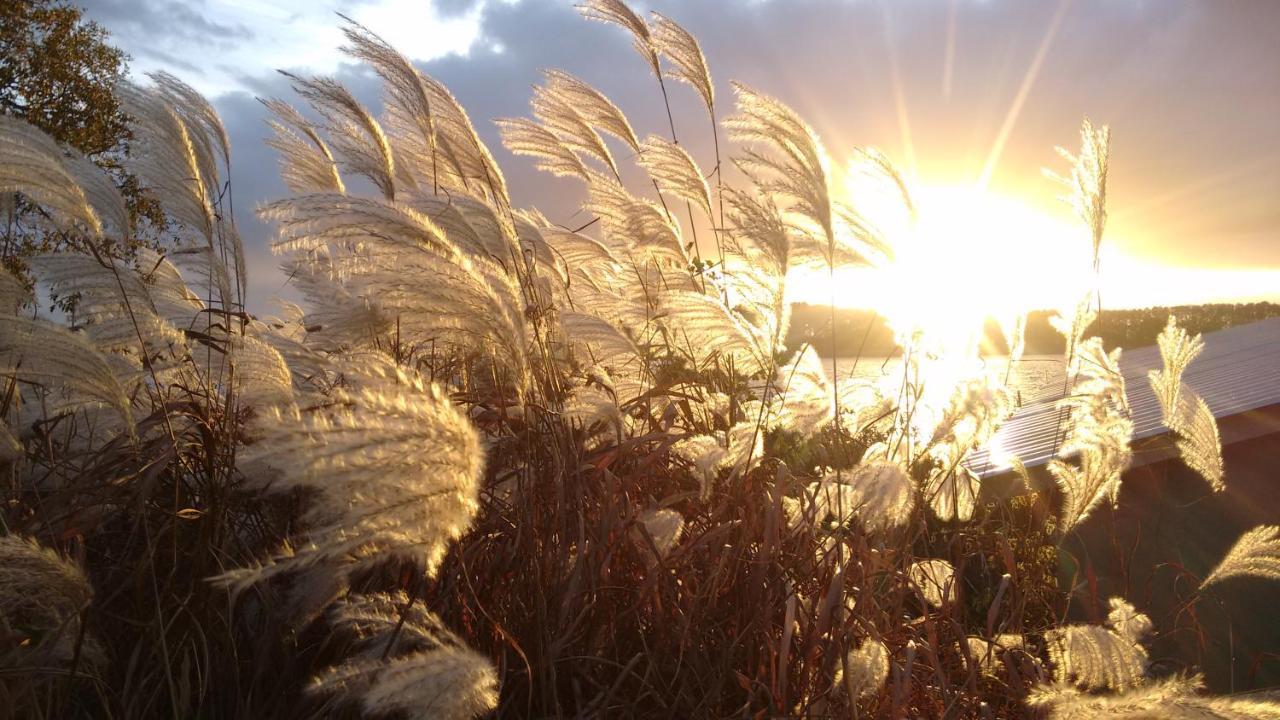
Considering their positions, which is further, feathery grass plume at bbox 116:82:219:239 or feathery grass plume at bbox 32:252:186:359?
feathery grass plume at bbox 116:82:219:239

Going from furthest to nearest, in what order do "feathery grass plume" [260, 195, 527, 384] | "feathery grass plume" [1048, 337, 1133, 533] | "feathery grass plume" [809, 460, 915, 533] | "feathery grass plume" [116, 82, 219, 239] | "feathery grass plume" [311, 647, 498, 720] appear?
"feathery grass plume" [1048, 337, 1133, 533]
"feathery grass plume" [116, 82, 219, 239]
"feathery grass plume" [809, 460, 915, 533]
"feathery grass plume" [260, 195, 527, 384]
"feathery grass plume" [311, 647, 498, 720]

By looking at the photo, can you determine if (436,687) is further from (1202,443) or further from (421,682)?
(1202,443)

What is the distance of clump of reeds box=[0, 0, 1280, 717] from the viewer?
1.53 meters

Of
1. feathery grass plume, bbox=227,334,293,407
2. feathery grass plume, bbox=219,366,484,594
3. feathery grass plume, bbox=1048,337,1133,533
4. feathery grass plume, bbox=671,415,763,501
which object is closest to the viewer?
feathery grass plume, bbox=219,366,484,594

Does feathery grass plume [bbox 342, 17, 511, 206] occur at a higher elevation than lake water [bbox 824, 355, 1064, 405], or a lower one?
higher

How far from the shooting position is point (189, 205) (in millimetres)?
2822

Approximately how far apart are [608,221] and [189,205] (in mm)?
1469

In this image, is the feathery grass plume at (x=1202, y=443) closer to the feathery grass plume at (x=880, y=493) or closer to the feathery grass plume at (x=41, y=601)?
the feathery grass plume at (x=880, y=493)

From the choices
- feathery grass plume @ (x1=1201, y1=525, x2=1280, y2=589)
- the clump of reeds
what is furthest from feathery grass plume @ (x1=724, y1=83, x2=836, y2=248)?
feathery grass plume @ (x1=1201, y1=525, x2=1280, y2=589)

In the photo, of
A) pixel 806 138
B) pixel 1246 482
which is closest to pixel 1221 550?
pixel 1246 482

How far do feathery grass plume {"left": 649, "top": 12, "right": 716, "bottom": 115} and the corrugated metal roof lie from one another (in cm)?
207

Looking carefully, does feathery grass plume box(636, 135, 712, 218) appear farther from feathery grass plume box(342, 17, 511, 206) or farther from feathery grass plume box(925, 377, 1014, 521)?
feathery grass plume box(925, 377, 1014, 521)

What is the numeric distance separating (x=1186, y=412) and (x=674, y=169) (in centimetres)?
245

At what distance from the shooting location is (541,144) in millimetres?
3707
